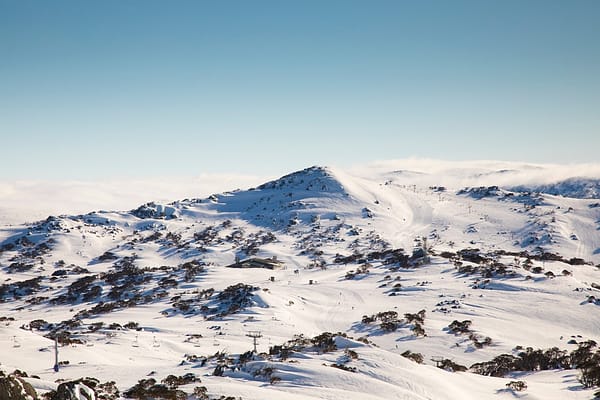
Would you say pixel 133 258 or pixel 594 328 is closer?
pixel 594 328

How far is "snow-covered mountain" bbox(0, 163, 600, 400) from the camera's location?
27.6 metres

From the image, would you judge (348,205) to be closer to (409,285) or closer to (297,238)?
(297,238)

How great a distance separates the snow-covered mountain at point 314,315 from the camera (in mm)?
27641

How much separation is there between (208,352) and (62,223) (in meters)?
160

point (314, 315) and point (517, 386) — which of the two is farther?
point (314, 315)

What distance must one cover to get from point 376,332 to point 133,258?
105 meters

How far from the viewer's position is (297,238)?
15288cm

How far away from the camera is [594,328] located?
4766 centimetres

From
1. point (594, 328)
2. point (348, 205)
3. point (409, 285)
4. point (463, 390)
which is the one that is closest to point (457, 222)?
point (348, 205)

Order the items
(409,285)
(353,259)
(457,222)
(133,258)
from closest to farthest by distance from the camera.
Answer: (409,285), (353,259), (133,258), (457,222)

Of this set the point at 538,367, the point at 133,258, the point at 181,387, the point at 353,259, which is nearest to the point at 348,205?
the point at 353,259

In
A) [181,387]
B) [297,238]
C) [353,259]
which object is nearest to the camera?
[181,387]

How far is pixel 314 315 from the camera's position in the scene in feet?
193

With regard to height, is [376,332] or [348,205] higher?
[348,205]
